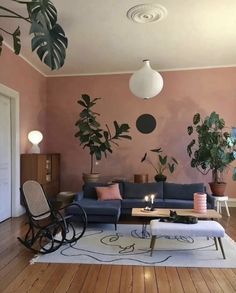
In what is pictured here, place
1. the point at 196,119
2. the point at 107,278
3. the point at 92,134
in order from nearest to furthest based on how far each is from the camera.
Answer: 1. the point at 107,278
2. the point at 196,119
3. the point at 92,134

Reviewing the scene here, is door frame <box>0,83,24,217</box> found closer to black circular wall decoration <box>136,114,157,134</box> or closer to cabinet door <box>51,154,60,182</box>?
cabinet door <box>51,154,60,182</box>

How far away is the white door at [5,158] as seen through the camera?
5.09 m

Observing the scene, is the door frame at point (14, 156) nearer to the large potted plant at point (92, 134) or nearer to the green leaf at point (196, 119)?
the large potted plant at point (92, 134)

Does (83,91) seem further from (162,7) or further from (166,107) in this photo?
(162,7)

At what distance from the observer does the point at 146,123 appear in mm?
6781

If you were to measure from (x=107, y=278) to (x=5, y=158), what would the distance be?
3.25 meters

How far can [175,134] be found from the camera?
6.72m

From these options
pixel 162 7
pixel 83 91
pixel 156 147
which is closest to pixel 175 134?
pixel 156 147

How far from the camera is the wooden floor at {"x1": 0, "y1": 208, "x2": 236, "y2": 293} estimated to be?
265cm

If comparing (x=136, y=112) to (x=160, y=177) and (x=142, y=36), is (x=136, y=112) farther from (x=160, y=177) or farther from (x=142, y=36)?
(x=142, y=36)

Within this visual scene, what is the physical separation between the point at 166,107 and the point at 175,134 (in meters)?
0.67

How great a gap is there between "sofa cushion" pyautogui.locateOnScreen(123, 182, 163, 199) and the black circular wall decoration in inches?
62.6

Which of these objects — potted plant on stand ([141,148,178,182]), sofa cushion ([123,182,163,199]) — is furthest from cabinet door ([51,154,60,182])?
potted plant on stand ([141,148,178,182])

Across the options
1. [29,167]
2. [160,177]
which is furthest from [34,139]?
[160,177]
